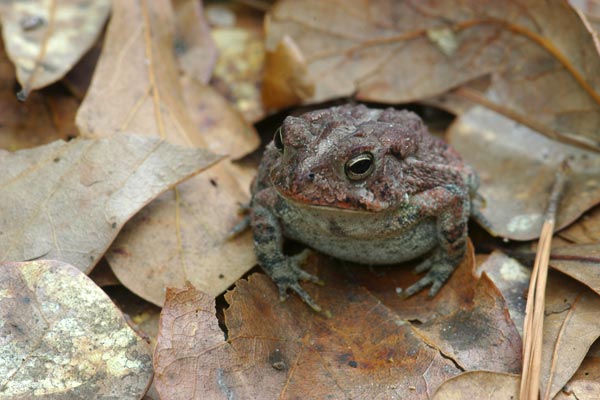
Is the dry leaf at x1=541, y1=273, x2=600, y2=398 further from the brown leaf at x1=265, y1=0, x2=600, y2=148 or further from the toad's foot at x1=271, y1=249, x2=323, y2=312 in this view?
the brown leaf at x1=265, y1=0, x2=600, y2=148

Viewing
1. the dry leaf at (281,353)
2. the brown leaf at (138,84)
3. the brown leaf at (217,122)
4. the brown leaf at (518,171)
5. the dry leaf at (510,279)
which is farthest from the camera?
the brown leaf at (217,122)

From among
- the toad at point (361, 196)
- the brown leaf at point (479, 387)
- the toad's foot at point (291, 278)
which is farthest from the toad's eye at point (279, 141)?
the brown leaf at point (479, 387)

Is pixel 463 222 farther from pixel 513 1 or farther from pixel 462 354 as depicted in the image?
pixel 513 1

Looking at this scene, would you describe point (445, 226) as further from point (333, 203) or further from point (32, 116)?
point (32, 116)

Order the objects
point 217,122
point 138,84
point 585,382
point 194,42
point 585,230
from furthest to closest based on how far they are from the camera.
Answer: point 194,42
point 217,122
point 138,84
point 585,230
point 585,382

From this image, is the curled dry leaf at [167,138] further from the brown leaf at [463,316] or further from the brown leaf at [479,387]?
the brown leaf at [479,387]

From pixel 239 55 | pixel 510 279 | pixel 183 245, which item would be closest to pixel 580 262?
pixel 510 279

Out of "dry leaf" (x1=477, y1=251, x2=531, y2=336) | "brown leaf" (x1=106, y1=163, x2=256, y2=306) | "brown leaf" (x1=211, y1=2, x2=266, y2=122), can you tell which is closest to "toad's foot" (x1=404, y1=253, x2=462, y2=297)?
"dry leaf" (x1=477, y1=251, x2=531, y2=336)
